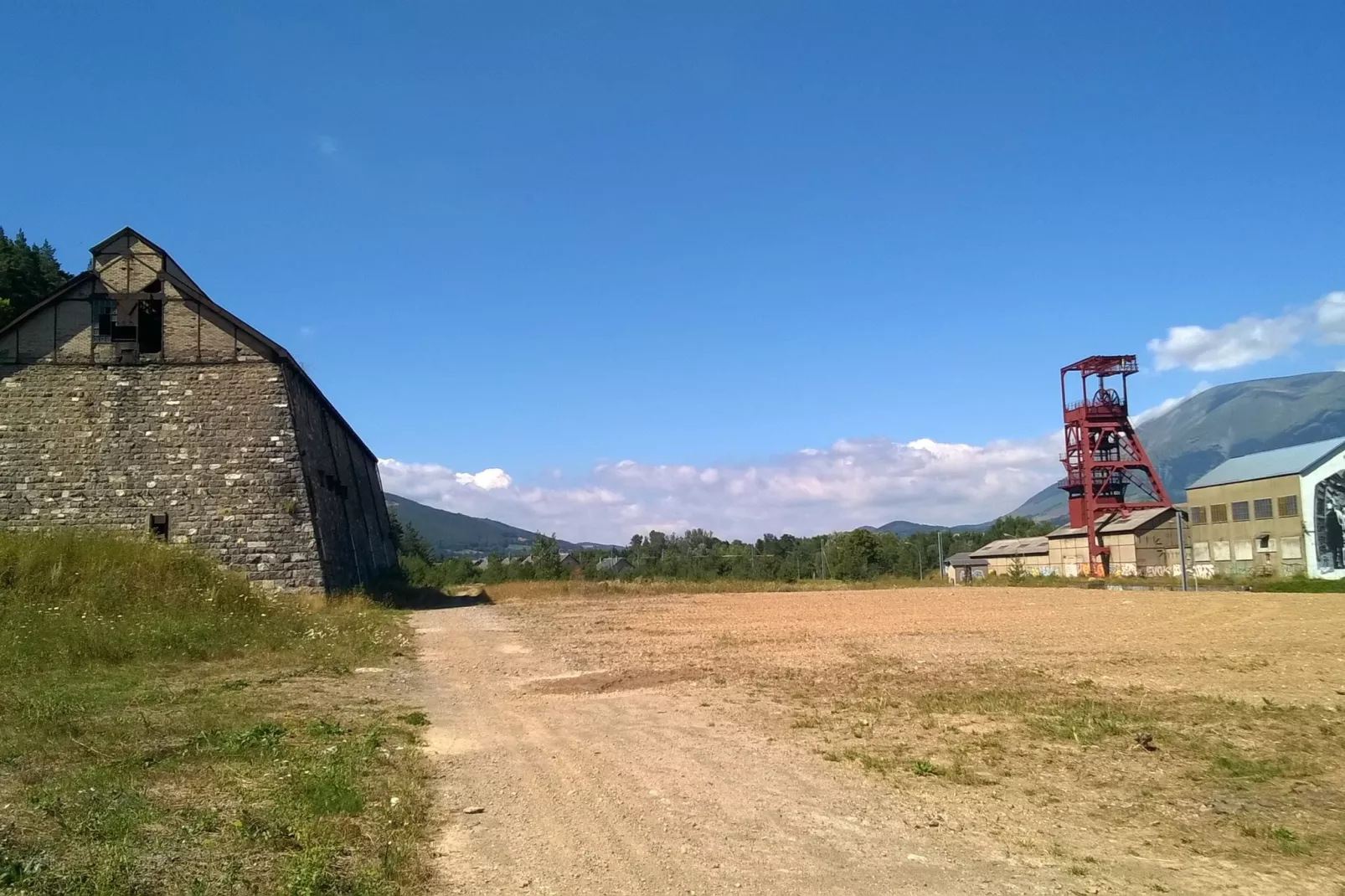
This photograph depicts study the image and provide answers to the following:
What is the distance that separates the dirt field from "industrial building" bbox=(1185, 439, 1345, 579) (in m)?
39.1

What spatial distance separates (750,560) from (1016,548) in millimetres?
25939

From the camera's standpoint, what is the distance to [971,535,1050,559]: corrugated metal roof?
261ft

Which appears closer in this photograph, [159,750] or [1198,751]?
[159,750]

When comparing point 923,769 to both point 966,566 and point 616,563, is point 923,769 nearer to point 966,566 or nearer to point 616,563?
point 616,563

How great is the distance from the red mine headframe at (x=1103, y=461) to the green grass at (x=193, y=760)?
6049cm

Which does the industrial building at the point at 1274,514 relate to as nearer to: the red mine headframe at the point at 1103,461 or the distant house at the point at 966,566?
the red mine headframe at the point at 1103,461

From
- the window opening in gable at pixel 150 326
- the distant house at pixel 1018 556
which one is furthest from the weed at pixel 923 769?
the distant house at pixel 1018 556

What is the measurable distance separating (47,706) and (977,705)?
986cm

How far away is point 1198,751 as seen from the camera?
791 centimetres

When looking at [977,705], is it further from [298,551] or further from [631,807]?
[298,551]

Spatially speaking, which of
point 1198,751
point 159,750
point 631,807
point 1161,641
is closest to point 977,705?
point 1198,751

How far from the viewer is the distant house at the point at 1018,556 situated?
248 ft

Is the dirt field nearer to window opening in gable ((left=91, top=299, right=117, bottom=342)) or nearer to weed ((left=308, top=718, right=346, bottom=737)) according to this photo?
weed ((left=308, top=718, right=346, bottom=737))

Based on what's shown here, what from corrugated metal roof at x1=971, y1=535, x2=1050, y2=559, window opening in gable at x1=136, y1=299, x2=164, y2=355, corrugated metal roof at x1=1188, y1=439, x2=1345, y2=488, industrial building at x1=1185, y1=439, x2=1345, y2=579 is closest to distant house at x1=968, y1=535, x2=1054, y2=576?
corrugated metal roof at x1=971, y1=535, x2=1050, y2=559
